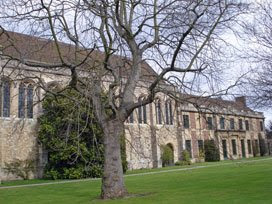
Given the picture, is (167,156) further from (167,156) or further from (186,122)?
(186,122)

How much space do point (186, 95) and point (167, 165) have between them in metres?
23.0

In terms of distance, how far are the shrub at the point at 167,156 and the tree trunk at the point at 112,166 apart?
71.4 feet

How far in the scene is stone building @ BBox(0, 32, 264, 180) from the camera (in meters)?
10.8

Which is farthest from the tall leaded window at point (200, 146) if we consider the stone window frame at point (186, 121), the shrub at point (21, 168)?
the shrub at point (21, 168)

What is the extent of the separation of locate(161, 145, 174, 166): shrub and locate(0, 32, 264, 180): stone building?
2.42 ft

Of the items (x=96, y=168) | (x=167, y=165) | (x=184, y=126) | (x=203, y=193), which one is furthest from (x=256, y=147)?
(x=203, y=193)

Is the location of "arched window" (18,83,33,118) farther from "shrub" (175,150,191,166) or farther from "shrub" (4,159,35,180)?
"shrub" (175,150,191,166)

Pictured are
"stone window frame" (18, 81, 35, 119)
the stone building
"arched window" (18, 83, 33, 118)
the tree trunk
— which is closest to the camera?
the tree trunk

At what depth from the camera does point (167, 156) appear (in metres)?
32.3

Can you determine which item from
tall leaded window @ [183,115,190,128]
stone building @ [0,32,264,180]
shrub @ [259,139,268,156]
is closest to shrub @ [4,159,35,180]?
stone building @ [0,32,264,180]

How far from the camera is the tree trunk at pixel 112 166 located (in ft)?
34.1

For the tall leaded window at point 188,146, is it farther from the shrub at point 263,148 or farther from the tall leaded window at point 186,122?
the shrub at point 263,148

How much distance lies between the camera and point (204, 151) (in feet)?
128

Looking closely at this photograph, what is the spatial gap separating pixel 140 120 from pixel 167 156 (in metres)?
18.9
